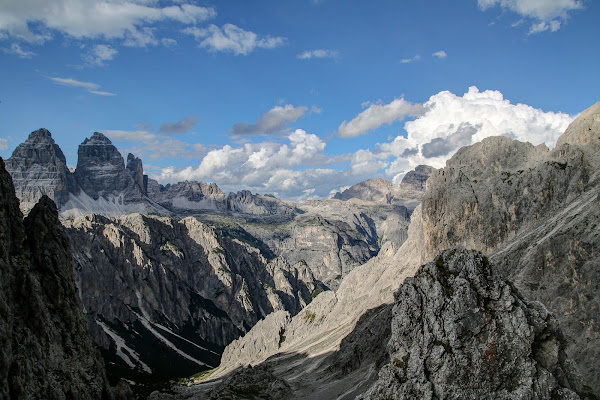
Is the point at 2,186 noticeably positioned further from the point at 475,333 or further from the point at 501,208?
the point at 501,208

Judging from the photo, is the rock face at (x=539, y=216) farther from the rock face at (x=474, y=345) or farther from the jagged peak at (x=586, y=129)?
the rock face at (x=474, y=345)

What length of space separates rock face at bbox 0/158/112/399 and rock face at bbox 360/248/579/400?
40.9 metres

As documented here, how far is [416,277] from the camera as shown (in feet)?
128

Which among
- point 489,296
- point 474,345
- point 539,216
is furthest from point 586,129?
point 474,345

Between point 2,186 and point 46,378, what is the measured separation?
88.3 feet

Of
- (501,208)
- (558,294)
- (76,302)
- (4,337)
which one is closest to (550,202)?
(501,208)

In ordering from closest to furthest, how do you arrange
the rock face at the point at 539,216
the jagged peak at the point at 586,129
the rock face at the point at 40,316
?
the rock face at the point at 40,316 → the rock face at the point at 539,216 → the jagged peak at the point at 586,129

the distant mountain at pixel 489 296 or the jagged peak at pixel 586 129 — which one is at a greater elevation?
the jagged peak at pixel 586 129

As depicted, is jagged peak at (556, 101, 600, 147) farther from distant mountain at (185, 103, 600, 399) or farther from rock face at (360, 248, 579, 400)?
rock face at (360, 248, 579, 400)

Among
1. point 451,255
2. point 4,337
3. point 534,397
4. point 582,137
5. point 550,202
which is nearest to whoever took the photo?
point 534,397

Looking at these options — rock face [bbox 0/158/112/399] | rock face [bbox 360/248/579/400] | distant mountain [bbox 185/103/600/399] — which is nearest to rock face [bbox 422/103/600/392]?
distant mountain [bbox 185/103/600/399]

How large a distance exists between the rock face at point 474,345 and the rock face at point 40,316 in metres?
40.9

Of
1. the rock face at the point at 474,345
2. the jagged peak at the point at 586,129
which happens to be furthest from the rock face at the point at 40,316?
the jagged peak at the point at 586,129

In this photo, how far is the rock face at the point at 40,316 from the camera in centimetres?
5044
